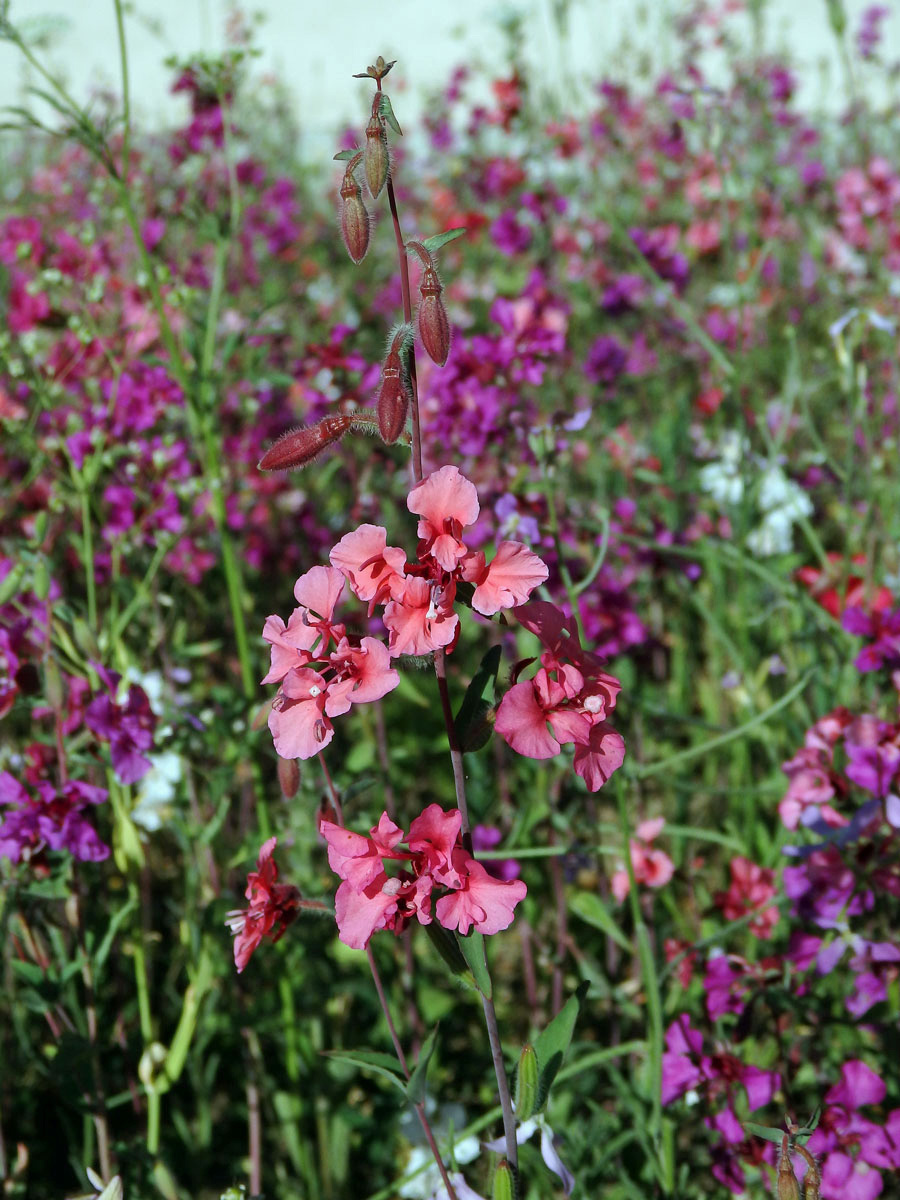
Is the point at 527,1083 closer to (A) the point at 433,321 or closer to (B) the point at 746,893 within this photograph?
(A) the point at 433,321

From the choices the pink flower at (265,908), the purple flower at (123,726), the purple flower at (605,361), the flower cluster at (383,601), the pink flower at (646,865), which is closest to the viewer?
the flower cluster at (383,601)

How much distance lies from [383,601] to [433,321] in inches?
10.8

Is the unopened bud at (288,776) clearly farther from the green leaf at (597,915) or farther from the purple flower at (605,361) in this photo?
the purple flower at (605,361)

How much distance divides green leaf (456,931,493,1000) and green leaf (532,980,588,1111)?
120 mm

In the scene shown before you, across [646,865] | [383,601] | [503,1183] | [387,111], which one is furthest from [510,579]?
[646,865]

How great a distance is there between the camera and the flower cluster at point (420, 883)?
Result: 2.94ft

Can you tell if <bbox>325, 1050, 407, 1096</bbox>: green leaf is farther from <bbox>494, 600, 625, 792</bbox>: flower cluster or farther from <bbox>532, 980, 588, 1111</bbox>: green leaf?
<bbox>494, 600, 625, 792</bbox>: flower cluster

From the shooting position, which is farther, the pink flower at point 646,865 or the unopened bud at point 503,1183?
the pink flower at point 646,865

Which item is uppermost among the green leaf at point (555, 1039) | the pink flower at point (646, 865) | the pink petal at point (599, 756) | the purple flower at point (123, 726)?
the pink petal at point (599, 756)

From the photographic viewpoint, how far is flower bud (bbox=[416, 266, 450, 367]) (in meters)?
0.96

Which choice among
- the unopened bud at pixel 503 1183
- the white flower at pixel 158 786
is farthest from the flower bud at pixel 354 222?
the white flower at pixel 158 786

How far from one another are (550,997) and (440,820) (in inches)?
49.9

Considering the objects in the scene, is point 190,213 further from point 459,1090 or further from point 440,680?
point 459,1090

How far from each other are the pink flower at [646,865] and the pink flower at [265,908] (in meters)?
0.72
